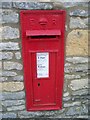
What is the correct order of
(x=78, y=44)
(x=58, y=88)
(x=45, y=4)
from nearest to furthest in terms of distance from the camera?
(x=45, y=4) < (x=78, y=44) < (x=58, y=88)

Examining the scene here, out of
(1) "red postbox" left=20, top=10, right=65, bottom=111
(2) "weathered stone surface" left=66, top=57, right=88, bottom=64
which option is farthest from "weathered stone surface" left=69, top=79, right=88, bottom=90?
(2) "weathered stone surface" left=66, top=57, right=88, bottom=64

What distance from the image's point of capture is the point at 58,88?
295 centimetres

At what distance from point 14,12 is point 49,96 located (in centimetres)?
105

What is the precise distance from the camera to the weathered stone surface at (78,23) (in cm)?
267

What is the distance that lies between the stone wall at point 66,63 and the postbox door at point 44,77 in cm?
14

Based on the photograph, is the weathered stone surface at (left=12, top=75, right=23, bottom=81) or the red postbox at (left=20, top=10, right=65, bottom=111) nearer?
the red postbox at (left=20, top=10, right=65, bottom=111)

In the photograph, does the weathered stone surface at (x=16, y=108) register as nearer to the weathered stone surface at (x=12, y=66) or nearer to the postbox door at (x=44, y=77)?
the postbox door at (x=44, y=77)

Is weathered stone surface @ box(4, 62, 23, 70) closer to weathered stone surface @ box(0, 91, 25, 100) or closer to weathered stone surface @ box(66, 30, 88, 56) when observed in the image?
weathered stone surface @ box(0, 91, 25, 100)

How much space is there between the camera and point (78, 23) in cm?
268

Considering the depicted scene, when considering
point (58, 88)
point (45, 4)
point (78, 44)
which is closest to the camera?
point (45, 4)

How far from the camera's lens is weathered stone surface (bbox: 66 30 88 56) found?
8.94 feet

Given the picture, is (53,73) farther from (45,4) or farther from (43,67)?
(45,4)

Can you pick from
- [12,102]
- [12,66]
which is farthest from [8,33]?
[12,102]

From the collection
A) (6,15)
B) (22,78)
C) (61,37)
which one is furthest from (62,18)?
(22,78)
